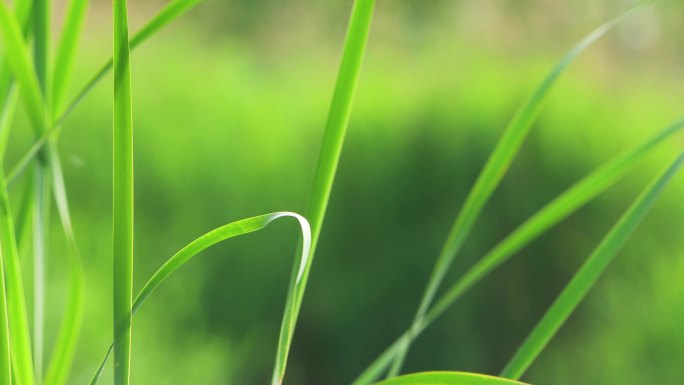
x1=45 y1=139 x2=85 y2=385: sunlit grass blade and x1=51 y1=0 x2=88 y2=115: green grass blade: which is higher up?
x1=51 y1=0 x2=88 y2=115: green grass blade

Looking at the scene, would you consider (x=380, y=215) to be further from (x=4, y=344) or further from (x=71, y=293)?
(x=4, y=344)

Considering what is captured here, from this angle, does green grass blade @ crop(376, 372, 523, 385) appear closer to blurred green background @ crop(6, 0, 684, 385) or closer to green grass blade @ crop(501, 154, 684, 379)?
green grass blade @ crop(501, 154, 684, 379)

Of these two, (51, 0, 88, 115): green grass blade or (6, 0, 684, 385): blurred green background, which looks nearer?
(51, 0, 88, 115): green grass blade

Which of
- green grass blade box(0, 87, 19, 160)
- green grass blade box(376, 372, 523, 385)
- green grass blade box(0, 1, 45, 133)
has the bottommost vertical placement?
green grass blade box(376, 372, 523, 385)

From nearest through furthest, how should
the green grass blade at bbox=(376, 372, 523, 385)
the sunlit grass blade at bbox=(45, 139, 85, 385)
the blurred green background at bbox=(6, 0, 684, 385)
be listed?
the green grass blade at bbox=(376, 372, 523, 385) → the sunlit grass blade at bbox=(45, 139, 85, 385) → the blurred green background at bbox=(6, 0, 684, 385)

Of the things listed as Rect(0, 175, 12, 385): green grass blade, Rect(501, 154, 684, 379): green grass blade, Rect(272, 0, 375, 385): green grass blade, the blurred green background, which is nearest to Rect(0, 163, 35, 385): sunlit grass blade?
Rect(0, 175, 12, 385): green grass blade

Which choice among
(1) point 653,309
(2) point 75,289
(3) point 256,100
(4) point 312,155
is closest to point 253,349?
(4) point 312,155
